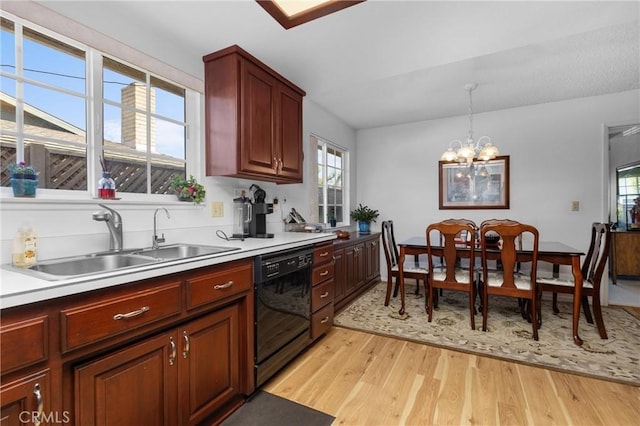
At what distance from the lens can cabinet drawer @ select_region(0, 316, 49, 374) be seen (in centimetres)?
82

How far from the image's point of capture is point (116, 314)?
108 cm

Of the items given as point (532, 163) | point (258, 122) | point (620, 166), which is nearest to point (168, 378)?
point (258, 122)

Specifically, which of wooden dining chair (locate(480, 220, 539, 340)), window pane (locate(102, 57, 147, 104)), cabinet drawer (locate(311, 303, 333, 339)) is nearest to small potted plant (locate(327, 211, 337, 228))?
cabinet drawer (locate(311, 303, 333, 339))

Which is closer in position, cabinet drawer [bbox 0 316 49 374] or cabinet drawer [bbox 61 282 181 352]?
cabinet drawer [bbox 0 316 49 374]

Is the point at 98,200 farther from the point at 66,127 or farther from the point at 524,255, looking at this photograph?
the point at 524,255

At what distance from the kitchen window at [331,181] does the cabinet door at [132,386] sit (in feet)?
9.63

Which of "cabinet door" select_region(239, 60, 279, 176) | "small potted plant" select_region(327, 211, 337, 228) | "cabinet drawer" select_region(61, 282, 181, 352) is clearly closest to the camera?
"cabinet drawer" select_region(61, 282, 181, 352)

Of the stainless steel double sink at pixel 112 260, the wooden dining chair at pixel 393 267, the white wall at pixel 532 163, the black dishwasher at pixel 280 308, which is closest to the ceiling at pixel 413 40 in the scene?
the white wall at pixel 532 163

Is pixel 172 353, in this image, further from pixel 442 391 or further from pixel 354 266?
pixel 354 266

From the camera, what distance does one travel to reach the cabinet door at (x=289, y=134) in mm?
2625

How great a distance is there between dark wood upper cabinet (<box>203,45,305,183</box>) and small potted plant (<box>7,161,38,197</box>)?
1.04 m

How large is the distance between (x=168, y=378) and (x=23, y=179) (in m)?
1.16

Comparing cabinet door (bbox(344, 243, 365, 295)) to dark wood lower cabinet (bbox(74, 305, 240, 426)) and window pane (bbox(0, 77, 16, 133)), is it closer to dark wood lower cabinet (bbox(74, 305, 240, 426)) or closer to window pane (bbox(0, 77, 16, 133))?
dark wood lower cabinet (bbox(74, 305, 240, 426))

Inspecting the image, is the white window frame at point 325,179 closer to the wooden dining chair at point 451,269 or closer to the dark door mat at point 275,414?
the wooden dining chair at point 451,269
